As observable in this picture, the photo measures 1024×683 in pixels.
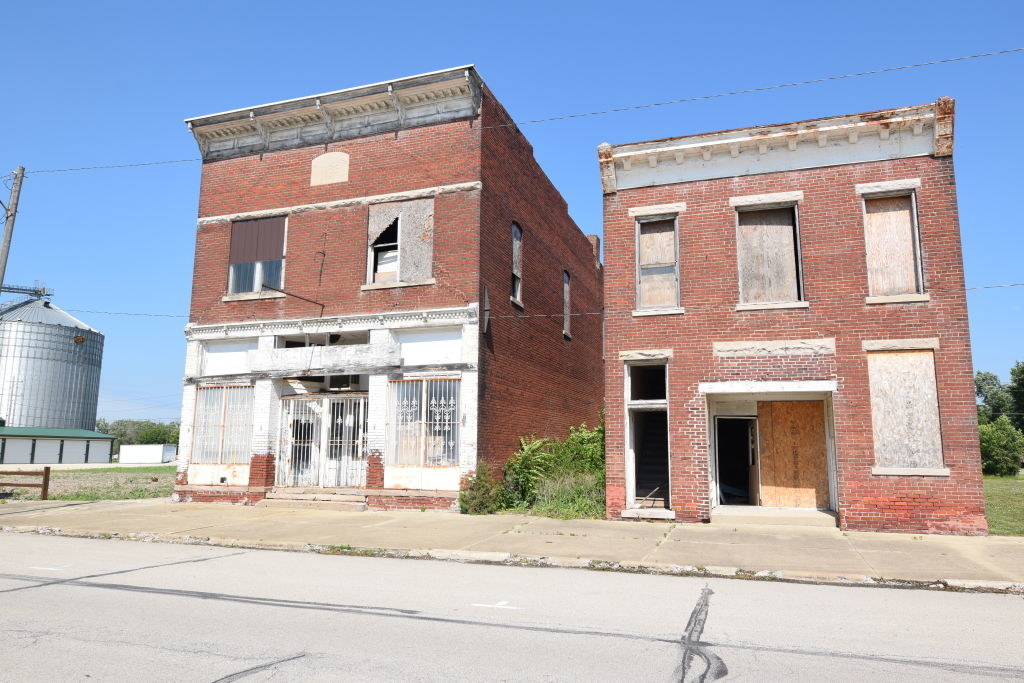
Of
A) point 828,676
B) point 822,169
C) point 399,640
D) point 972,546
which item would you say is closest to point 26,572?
point 399,640

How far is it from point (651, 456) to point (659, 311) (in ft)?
15.4

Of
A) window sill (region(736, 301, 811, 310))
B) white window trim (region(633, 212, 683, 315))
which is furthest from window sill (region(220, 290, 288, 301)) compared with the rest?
window sill (region(736, 301, 811, 310))

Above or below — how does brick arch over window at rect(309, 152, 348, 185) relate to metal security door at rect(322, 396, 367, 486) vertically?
above

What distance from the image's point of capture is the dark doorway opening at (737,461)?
1545cm

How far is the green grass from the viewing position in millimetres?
13242

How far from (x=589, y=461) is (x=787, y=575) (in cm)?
1005

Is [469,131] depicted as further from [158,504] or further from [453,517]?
[158,504]

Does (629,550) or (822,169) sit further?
(822,169)

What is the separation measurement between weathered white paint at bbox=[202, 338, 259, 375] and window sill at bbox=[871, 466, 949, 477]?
1525 centimetres

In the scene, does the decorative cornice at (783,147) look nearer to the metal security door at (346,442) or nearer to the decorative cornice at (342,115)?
the decorative cornice at (342,115)

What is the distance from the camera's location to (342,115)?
18.8 meters

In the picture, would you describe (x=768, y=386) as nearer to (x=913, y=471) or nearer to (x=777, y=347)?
(x=777, y=347)

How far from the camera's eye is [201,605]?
7.10 meters

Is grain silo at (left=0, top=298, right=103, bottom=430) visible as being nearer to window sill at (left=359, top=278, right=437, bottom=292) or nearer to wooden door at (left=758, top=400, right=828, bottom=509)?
window sill at (left=359, top=278, right=437, bottom=292)
